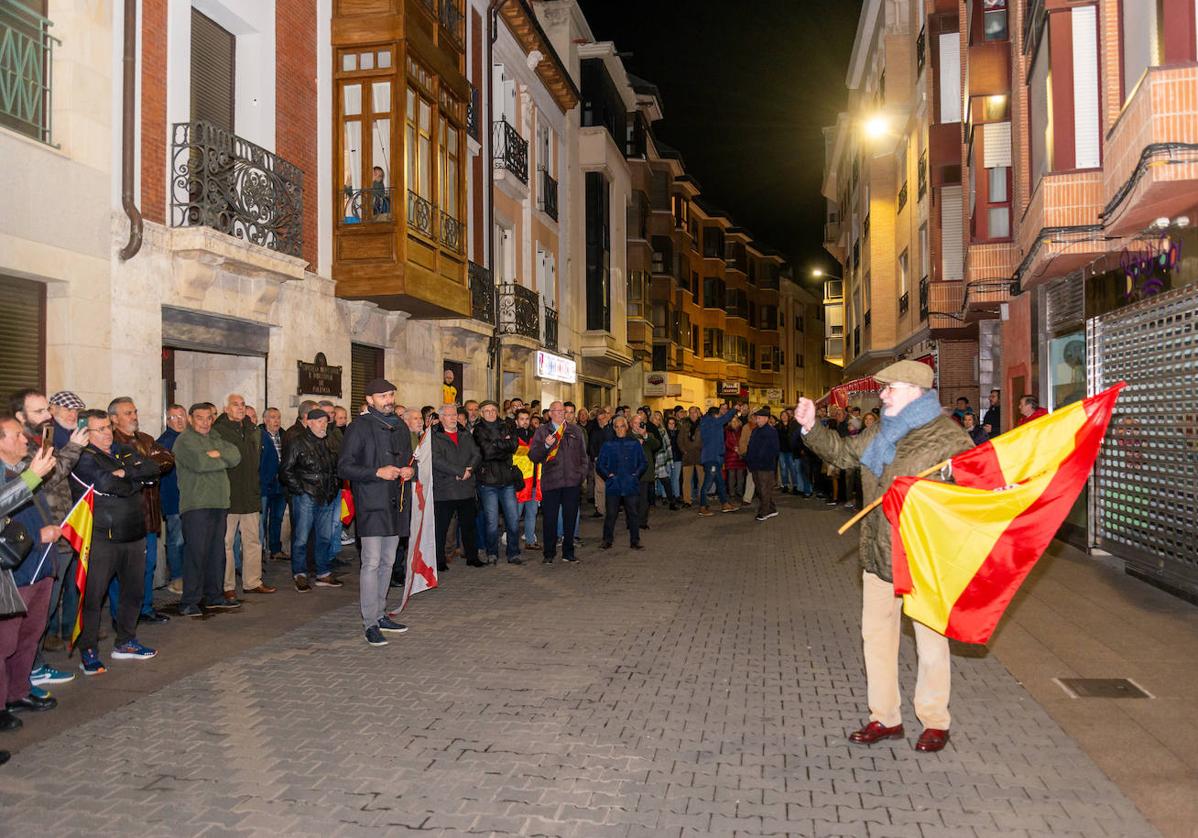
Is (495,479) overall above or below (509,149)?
below

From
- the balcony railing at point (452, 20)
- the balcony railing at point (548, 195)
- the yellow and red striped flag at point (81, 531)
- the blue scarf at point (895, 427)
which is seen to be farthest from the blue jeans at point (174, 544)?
the balcony railing at point (548, 195)

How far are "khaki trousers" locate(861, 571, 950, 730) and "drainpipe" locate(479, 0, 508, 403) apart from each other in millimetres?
18058

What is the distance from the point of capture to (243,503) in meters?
10.6

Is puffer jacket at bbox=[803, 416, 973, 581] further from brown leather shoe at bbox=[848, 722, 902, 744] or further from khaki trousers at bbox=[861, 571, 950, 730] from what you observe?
brown leather shoe at bbox=[848, 722, 902, 744]

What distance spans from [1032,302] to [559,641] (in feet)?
40.5

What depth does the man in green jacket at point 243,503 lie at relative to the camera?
10539mm

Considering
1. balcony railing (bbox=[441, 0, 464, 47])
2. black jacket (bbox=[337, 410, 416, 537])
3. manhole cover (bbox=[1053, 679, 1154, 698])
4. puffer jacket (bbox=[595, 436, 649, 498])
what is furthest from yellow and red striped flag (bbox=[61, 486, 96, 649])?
balcony railing (bbox=[441, 0, 464, 47])

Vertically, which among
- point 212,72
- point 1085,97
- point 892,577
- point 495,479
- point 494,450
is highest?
point 212,72

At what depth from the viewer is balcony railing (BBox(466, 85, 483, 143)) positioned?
22.2m

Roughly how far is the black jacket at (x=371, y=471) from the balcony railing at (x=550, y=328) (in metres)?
20.0

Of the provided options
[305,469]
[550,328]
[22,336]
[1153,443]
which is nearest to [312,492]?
[305,469]

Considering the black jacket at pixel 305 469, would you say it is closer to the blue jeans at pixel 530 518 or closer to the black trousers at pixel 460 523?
the black trousers at pixel 460 523

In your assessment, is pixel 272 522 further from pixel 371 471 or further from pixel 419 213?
pixel 419 213

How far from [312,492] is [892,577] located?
24.5ft
